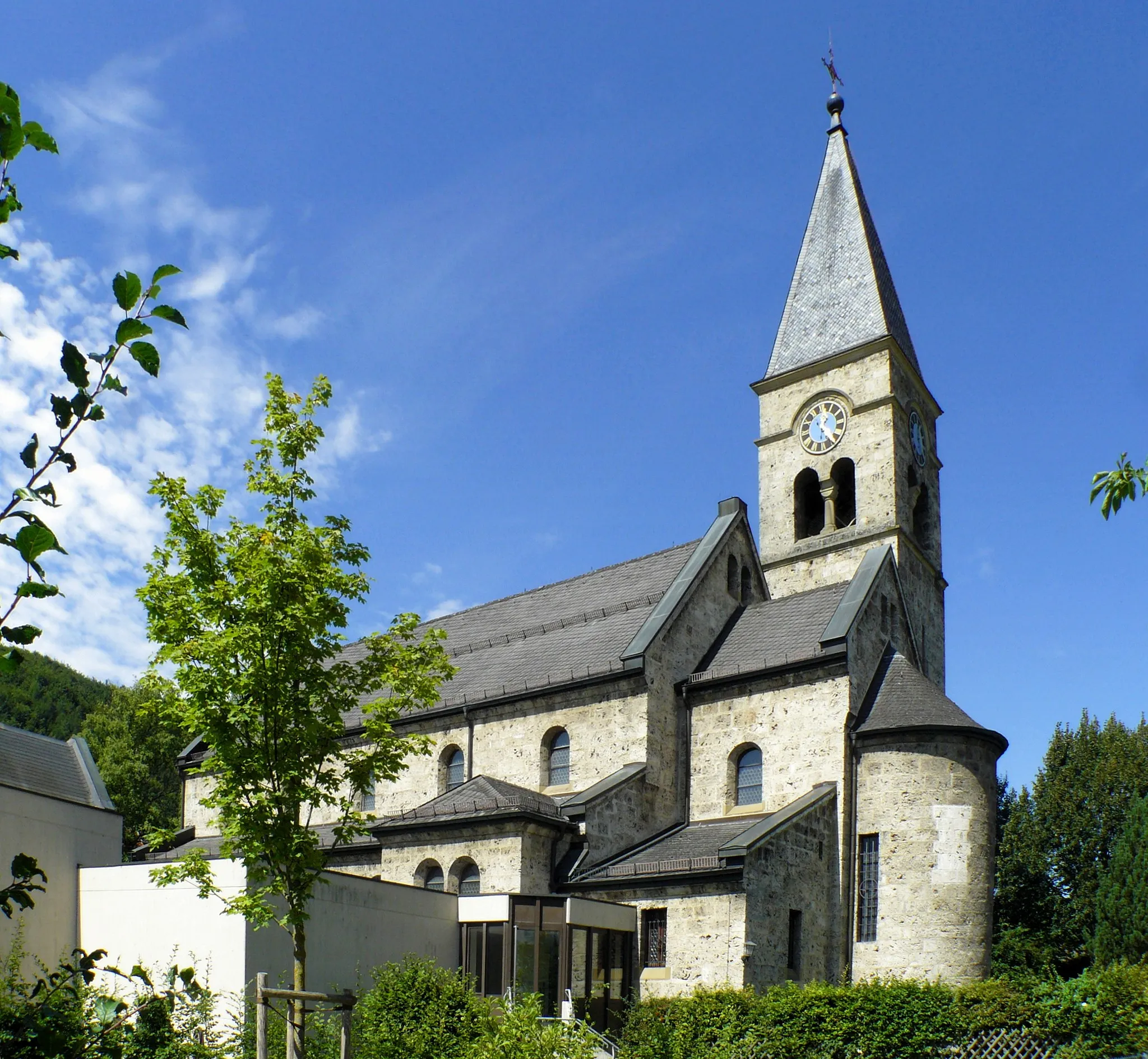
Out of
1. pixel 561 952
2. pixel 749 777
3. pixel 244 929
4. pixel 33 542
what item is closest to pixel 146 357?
pixel 33 542

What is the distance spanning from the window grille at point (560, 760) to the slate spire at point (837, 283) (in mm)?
19921

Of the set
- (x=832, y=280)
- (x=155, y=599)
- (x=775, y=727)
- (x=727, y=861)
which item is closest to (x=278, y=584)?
(x=155, y=599)

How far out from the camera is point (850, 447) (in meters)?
40.8

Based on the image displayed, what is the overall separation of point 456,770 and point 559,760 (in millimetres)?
3890

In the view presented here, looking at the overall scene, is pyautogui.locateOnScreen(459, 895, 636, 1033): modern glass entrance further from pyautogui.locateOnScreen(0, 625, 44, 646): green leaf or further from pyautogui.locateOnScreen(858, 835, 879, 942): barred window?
pyautogui.locateOnScreen(0, 625, 44, 646): green leaf

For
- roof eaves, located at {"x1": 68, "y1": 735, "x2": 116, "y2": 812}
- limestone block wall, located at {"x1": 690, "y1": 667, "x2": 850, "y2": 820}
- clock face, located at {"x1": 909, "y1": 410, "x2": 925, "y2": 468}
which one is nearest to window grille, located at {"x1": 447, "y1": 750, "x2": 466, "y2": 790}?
limestone block wall, located at {"x1": 690, "y1": 667, "x2": 850, "y2": 820}

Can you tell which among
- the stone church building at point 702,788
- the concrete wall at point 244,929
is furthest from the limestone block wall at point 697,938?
the concrete wall at point 244,929

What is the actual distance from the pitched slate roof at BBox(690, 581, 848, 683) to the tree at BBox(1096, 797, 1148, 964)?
19385 millimetres

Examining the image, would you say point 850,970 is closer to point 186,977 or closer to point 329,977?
point 329,977

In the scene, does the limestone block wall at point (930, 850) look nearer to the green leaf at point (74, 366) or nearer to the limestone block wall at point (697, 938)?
the limestone block wall at point (697, 938)

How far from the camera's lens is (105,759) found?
58781mm

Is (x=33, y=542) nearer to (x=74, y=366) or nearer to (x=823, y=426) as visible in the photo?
(x=74, y=366)

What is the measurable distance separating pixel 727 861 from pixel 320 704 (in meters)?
11.4

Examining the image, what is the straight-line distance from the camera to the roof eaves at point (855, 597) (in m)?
27.5
